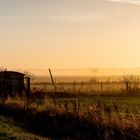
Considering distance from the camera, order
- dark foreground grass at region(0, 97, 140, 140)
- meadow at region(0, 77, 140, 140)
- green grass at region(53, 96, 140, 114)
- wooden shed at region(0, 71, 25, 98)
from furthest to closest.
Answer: wooden shed at region(0, 71, 25, 98) < green grass at region(53, 96, 140, 114) < meadow at region(0, 77, 140, 140) < dark foreground grass at region(0, 97, 140, 140)

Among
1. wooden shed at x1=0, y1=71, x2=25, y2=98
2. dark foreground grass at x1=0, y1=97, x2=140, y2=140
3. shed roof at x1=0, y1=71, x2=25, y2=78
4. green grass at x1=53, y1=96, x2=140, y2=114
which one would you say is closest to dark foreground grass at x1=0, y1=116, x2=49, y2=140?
dark foreground grass at x1=0, y1=97, x2=140, y2=140

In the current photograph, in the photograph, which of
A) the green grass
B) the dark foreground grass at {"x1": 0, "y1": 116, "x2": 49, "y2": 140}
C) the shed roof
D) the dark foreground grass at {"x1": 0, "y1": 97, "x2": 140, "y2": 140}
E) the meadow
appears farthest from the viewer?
the shed roof

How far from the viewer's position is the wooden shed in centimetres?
4009

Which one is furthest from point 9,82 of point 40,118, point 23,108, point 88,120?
point 88,120

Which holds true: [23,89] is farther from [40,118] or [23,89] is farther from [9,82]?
[40,118]

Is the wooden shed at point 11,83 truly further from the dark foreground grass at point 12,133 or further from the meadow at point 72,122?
the dark foreground grass at point 12,133

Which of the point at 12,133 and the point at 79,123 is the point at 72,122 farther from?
the point at 12,133

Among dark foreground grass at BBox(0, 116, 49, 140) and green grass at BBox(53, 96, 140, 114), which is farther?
green grass at BBox(53, 96, 140, 114)

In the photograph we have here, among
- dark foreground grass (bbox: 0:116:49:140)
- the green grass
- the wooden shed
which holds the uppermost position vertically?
the wooden shed

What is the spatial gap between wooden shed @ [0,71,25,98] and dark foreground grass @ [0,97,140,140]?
1551 centimetres

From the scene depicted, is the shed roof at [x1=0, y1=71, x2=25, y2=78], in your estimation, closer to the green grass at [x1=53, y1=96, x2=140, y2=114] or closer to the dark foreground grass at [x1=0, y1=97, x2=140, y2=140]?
the green grass at [x1=53, y1=96, x2=140, y2=114]

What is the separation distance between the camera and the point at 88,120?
1900cm

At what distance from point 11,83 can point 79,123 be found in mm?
22670

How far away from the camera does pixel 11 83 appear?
136 feet
